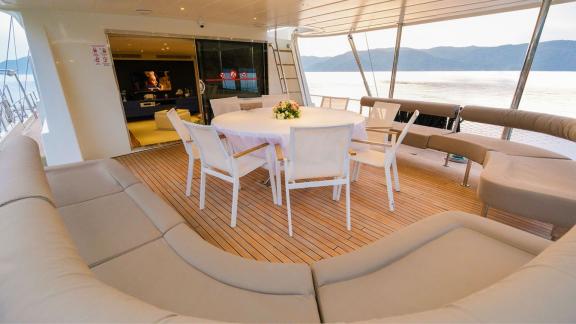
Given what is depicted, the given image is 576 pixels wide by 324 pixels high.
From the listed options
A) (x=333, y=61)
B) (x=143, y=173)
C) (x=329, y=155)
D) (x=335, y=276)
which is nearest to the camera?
(x=335, y=276)

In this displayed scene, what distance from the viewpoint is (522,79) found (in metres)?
3.42

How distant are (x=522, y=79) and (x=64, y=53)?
6714 millimetres

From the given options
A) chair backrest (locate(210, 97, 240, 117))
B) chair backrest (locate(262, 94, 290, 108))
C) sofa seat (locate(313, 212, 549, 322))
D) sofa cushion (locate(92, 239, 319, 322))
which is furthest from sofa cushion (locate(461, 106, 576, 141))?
chair backrest (locate(210, 97, 240, 117))

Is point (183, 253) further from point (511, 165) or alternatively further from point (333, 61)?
point (333, 61)

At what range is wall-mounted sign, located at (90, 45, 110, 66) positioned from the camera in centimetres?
413

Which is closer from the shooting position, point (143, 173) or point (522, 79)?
point (522, 79)

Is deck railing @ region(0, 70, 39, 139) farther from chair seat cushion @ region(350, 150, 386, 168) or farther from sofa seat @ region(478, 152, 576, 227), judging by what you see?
sofa seat @ region(478, 152, 576, 227)

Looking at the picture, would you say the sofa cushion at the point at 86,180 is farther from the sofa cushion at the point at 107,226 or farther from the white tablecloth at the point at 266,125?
the white tablecloth at the point at 266,125

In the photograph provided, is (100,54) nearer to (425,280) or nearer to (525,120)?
(425,280)

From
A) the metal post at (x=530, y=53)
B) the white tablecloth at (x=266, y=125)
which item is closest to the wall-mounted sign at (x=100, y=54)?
the white tablecloth at (x=266, y=125)

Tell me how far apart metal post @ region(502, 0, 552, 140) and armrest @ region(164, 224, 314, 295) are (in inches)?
162

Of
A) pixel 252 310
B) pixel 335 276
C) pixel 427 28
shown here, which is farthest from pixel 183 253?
pixel 427 28

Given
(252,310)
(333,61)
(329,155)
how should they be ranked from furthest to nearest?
(333,61), (329,155), (252,310)

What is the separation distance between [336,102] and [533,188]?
9.78 ft
